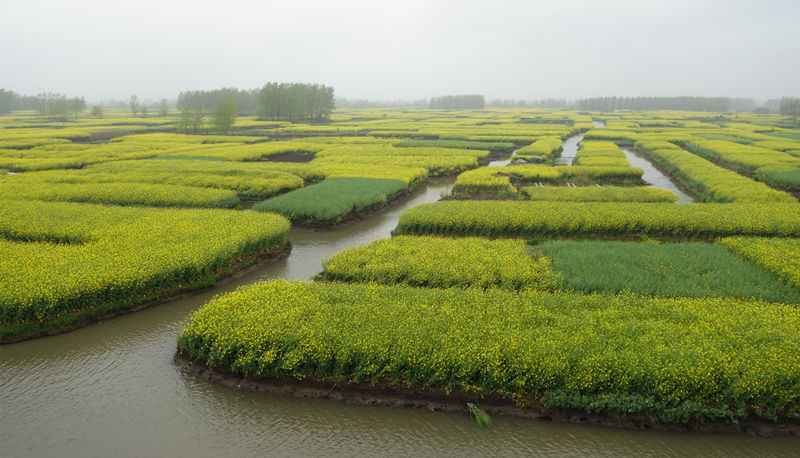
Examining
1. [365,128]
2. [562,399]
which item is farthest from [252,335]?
[365,128]

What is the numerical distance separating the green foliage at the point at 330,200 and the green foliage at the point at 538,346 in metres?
9.70

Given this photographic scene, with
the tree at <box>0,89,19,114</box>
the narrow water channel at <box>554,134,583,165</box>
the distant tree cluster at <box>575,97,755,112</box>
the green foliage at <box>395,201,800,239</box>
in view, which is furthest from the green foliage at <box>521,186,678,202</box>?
the distant tree cluster at <box>575,97,755,112</box>

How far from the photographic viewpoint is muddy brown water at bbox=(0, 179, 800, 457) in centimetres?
755

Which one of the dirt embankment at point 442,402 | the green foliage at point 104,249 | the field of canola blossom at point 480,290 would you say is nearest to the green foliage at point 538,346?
the field of canola blossom at point 480,290

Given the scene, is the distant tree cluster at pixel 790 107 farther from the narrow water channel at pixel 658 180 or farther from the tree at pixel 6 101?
the tree at pixel 6 101

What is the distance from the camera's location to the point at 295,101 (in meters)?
93.0

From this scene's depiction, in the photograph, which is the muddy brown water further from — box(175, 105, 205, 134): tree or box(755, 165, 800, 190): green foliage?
box(175, 105, 205, 134): tree

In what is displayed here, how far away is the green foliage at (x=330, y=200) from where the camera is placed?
20.5 m

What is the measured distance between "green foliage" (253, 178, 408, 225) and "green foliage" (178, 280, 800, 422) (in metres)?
9.70

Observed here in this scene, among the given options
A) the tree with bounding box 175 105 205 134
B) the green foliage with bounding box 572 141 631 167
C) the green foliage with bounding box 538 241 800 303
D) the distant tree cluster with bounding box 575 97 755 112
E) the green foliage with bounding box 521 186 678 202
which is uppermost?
the distant tree cluster with bounding box 575 97 755 112

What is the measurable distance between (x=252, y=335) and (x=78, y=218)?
13.1 m

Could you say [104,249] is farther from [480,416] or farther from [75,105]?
[75,105]

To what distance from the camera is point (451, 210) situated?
1973 centimetres

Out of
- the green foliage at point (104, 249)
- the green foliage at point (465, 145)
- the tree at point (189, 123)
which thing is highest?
the tree at point (189, 123)
